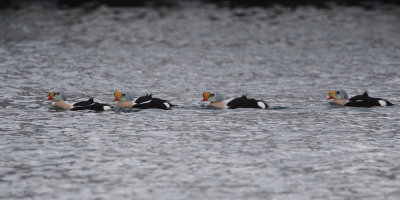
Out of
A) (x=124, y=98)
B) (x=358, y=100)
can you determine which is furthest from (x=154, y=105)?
(x=358, y=100)

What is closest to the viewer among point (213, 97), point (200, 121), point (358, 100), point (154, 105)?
point (200, 121)

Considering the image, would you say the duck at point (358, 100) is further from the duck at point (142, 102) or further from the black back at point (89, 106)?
the black back at point (89, 106)

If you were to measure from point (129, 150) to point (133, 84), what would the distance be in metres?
11.0

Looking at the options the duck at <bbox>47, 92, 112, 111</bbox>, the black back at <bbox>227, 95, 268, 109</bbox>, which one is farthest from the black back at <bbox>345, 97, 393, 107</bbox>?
the duck at <bbox>47, 92, 112, 111</bbox>

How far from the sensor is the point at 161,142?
1814 cm

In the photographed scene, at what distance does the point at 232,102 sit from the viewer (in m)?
22.4

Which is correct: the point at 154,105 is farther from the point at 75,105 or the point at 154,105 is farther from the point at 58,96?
the point at 58,96

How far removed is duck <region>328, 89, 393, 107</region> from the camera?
2220 centimetres

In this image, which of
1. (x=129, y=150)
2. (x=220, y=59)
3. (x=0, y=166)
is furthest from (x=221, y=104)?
(x=220, y=59)

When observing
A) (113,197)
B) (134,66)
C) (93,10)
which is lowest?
(113,197)

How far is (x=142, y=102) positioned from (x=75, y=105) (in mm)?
1927

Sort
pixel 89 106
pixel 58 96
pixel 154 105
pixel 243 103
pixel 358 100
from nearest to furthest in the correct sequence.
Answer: pixel 89 106 → pixel 154 105 → pixel 243 103 → pixel 58 96 → pixel 358 100

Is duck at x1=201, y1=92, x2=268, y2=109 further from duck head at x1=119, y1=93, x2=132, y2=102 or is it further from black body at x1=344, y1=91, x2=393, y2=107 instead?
black body at x1=344, y1=91, x2=393, y2=107

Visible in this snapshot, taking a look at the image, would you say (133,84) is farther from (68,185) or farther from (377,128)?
(68,185)
